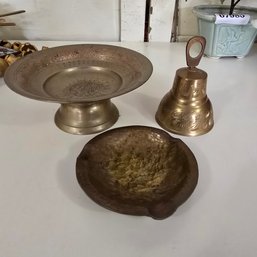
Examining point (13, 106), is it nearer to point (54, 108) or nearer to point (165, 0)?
point (54, 108)

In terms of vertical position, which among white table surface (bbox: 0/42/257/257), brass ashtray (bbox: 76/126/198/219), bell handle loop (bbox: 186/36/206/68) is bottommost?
white table surface (bbox: 0/42/257/257)

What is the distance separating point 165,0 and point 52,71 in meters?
0.48

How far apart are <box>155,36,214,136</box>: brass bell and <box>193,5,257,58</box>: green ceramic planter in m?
0.31

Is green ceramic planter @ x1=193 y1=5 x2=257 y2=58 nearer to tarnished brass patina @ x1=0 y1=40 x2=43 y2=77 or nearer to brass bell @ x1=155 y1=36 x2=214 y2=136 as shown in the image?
brass bell @ x1=155 y1=36 x2=214 y2=136

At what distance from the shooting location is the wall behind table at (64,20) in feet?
2.94

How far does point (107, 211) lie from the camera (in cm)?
40

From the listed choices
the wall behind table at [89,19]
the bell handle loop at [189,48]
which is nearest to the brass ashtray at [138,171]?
the bell handle loop at [189,48]

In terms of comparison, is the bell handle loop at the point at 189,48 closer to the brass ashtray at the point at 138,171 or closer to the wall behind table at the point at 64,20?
the brass ashtray at the point at 138,171

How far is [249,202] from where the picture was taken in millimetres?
421

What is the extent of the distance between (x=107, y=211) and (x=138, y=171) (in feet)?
0.30

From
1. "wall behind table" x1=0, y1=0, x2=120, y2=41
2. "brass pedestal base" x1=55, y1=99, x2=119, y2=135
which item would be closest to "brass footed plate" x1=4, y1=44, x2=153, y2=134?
"brass pedestal base" x1=55, y1=99, x2=119, y2=135

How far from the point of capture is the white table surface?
361mm

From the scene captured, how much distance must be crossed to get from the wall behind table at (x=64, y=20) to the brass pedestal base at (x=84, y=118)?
18.9 inches

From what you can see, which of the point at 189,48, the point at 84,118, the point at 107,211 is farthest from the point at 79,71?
the point at 107,211
